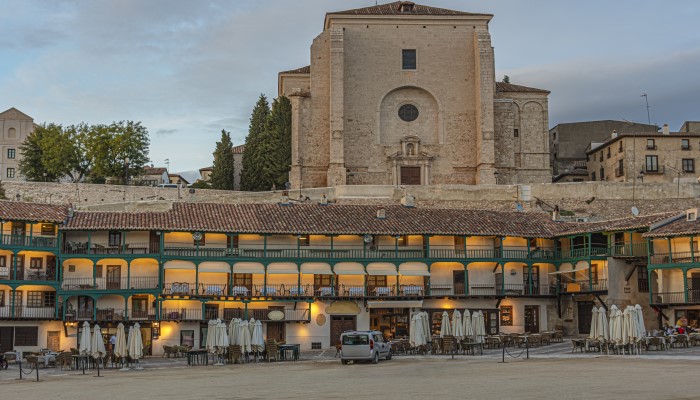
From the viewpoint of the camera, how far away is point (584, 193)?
63094mm

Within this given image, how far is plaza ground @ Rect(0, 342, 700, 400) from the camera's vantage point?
23609 mm

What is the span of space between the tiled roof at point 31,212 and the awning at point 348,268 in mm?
13846

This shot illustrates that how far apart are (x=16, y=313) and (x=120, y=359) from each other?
32.9ft

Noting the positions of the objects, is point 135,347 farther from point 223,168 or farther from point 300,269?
point 223,168

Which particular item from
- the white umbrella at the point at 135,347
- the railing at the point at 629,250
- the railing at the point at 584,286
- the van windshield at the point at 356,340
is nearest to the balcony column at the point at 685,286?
the railing at the point at 629,250

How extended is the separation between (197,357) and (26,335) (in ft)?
39.1

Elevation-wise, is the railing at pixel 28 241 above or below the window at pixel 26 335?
above

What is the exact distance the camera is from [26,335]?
155 ft

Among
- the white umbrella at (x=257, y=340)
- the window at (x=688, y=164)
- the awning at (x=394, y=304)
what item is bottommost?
the white umbrella at (x=257, y=340)

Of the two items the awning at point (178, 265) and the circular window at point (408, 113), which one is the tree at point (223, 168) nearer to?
the circular window at point (408, 113)

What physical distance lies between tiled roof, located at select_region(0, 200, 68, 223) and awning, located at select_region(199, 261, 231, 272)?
7238 mm

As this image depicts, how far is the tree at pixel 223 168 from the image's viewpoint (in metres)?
77.4

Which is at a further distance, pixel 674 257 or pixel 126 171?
pixel 126 171

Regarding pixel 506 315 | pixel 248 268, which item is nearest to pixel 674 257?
pixel 506 315
